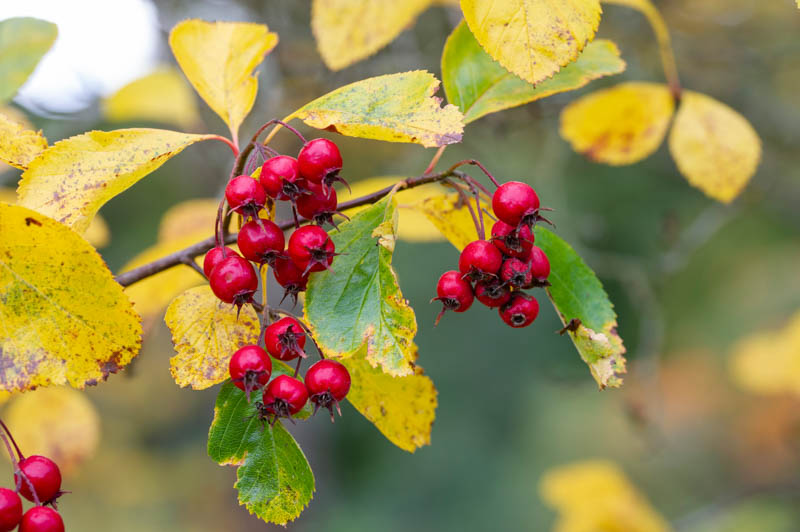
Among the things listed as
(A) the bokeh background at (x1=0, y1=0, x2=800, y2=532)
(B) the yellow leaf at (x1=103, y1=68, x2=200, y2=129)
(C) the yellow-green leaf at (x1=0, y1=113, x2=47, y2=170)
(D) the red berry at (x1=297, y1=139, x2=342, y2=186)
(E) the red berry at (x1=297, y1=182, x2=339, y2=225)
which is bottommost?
(A) the bokeh background at (x1=0, y1=0, x2=800, y2=532)

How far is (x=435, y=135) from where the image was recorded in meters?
0.74

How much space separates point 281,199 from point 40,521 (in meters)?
0.47

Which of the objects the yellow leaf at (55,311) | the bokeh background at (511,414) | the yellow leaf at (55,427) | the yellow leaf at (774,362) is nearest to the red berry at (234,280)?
the yellow leaf at (55,311)

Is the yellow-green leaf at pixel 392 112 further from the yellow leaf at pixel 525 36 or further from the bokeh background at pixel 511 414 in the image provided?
the bokeh background at pixel 511 414

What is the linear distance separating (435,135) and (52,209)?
489mm

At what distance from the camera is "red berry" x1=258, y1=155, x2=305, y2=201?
0.76 m

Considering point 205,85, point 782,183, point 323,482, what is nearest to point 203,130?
point 205,85

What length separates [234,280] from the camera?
2.52ft

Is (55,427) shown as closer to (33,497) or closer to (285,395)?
(33,497)

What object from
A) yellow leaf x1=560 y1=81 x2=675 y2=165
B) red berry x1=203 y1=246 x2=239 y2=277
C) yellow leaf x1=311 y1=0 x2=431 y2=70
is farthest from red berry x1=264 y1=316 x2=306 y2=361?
yellow leaf x1=560 y1=81 x2=675 y2=165

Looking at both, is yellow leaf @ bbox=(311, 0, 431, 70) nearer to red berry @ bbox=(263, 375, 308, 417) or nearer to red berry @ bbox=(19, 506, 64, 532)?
red berry @ bbox=(263, 375, 308, 417)

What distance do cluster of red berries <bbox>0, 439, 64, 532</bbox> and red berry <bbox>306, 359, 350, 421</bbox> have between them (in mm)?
325

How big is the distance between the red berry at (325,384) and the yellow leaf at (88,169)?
13.1 inches

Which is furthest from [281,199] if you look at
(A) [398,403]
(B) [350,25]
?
(B) [350,25]
